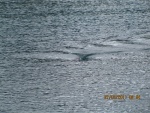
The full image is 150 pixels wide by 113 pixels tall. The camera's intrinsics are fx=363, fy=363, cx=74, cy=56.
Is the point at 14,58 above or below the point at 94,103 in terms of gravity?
above

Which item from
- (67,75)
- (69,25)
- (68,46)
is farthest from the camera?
(69,25)

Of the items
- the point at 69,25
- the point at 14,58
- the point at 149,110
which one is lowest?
the point at 149,110

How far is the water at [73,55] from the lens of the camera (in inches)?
47.1

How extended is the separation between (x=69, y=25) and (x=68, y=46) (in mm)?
141

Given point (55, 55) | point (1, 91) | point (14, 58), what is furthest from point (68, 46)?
point (1, 91)

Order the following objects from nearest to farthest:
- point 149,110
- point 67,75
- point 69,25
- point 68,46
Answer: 1. point 149,110
2. point 67,75
3. point 68,46
4. point 69,25

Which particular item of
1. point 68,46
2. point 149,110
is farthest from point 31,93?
point 149,110

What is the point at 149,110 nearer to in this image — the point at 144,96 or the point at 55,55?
the point at 144,96

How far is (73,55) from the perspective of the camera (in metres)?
1.36

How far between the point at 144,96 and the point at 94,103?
6.6 inches

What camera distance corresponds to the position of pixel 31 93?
1.22 metres

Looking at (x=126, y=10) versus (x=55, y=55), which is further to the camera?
(x=126, y=10)

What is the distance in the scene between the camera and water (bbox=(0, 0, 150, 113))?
47.1 inches

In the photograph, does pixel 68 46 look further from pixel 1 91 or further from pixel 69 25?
pixel 1 91
